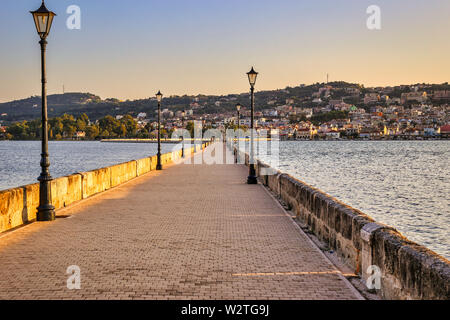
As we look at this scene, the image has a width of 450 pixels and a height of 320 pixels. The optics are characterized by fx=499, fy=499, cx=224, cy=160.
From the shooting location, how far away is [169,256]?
798cm

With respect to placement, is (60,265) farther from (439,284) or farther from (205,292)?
(439,284)

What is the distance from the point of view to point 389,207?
31141mm

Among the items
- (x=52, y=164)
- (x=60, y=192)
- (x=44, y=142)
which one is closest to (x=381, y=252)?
(x=44, y=142)

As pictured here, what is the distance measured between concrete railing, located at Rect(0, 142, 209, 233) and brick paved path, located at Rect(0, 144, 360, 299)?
1.43 feet

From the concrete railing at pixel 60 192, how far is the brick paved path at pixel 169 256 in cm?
44

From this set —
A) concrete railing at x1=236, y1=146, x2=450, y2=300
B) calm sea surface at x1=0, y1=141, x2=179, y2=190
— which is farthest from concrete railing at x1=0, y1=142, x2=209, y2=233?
calm sea surface at x1=0, y1=141, x2=179, y2=190

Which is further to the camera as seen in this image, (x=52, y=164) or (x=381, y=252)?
(x=52, y=164)

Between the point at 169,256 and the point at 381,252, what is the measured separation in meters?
3.42

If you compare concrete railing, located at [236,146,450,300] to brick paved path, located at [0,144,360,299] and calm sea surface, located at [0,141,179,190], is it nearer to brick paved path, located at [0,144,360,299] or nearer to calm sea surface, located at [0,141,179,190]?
brick paved path, located at [0,144,360,299]

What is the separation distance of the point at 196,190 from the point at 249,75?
5644mm

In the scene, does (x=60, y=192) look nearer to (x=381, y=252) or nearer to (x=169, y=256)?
(x=169, y=256)

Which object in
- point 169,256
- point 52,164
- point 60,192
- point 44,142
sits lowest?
point 52,164

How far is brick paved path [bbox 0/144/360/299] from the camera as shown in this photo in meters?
6.16
